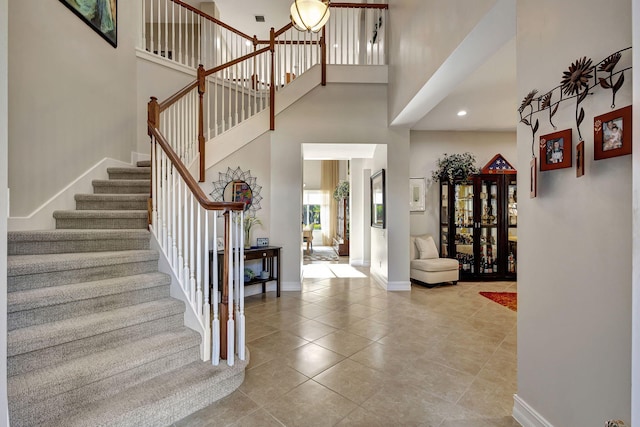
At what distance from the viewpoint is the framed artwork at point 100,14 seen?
333 centimetres

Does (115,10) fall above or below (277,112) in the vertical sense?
above

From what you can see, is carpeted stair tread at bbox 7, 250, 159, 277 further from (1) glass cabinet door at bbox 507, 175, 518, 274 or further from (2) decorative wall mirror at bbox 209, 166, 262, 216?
(1) glass cabinet door at bbox 507, 175, 518, 274

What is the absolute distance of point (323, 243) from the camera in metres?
11.5

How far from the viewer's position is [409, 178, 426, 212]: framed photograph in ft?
18.9

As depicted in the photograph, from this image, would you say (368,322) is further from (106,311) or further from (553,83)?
(553,83)

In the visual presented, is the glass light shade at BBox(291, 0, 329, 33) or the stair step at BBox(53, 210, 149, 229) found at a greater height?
the glass light shade at BBox(291, 0, 329, 33)

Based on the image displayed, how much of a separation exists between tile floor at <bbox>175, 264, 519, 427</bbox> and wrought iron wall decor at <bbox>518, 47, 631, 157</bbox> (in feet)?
5.43

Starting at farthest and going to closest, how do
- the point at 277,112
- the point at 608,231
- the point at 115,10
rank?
the point at 277,112, the point at 115,10, the point at 608,231

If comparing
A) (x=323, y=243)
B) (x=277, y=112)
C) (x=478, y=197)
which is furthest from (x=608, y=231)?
(x=323, y=243)

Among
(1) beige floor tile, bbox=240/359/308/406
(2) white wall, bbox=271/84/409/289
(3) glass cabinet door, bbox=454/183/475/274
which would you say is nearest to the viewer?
(1) beige floor tile, bbox=240/359/308/406

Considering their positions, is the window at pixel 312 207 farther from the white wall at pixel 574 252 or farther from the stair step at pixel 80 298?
the white wall at pixel 574 252

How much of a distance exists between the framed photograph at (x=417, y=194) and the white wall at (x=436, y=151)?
9 cm

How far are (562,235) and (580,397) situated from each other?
2.42 feet

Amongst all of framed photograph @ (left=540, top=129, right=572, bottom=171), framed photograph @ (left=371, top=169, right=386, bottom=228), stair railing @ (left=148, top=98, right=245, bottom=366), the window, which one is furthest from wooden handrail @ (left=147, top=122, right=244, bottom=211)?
the window
